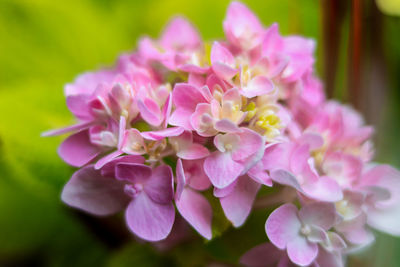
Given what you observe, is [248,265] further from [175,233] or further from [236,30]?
[236,30]

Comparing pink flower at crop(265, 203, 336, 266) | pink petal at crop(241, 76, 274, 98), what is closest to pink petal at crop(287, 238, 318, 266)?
pink flower at crop(265, 203, 336, 266)

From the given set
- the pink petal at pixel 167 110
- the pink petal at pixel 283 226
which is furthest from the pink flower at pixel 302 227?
the pink petal at pixel 167 110

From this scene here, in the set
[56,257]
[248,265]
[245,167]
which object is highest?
[245,167]

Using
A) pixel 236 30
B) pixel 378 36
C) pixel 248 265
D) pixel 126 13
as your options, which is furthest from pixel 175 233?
pixel 126 13

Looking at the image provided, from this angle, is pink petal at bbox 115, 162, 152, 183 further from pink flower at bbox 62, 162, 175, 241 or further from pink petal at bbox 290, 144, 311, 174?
pink petal at bbox 290, 144, 311, 174

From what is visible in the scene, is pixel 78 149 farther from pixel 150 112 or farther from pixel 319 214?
pixel 319 214

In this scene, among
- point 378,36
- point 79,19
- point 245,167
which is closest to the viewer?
point 245,167

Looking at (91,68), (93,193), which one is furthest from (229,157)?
(91,68)
